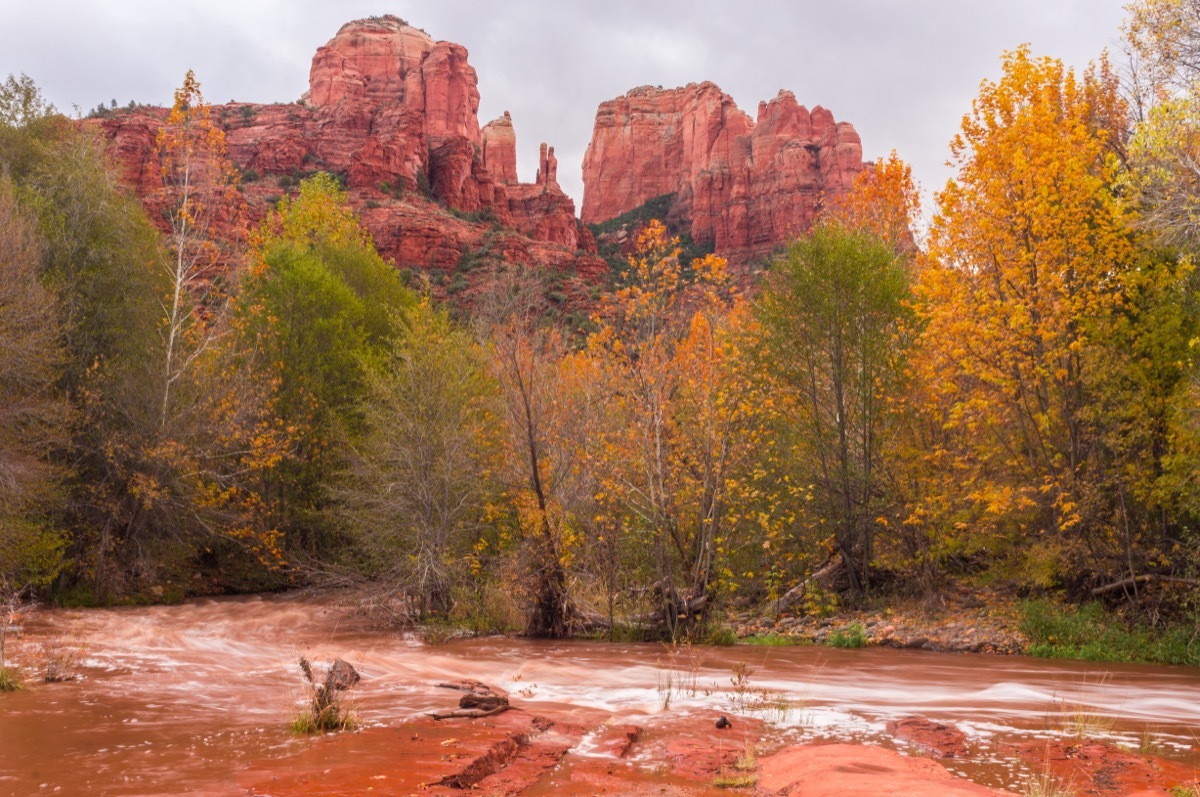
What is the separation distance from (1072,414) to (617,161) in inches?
5655

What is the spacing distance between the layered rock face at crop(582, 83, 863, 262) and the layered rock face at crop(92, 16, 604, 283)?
2252 cm

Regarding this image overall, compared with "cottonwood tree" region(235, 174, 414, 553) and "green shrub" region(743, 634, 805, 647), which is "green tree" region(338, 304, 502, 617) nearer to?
"cottonwood tree" region(235, 174, 414, 553)

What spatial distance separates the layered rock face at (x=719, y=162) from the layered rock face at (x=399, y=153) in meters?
22.5

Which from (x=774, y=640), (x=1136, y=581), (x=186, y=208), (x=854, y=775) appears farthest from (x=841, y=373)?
(x=186, y=208)

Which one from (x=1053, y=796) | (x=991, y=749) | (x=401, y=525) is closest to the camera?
(x=1053, y=796)

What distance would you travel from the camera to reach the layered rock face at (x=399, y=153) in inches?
2936

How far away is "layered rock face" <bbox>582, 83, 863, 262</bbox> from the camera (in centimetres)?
11238

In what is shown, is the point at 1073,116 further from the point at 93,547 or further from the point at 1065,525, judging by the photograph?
the point at 93,547

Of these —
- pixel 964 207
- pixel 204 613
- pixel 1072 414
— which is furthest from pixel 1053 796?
pixel 204 613

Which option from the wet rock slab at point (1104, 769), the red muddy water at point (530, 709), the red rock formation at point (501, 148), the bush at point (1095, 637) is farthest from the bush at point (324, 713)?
the red rock formation at point (501, 148)

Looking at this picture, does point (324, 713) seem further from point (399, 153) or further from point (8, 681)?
point (399, 153)

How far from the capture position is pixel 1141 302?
15.6 metres

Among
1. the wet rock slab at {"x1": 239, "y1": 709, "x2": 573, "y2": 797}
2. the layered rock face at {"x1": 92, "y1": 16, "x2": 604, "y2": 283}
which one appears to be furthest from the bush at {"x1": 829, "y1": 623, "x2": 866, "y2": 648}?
the layered rock face at {"x1": 92, "y1": 16, "x2": 604, "y2": 283}

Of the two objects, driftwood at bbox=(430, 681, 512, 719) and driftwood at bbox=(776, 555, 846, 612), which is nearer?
driftwood at bbox=(430, 681, 512, 719)
